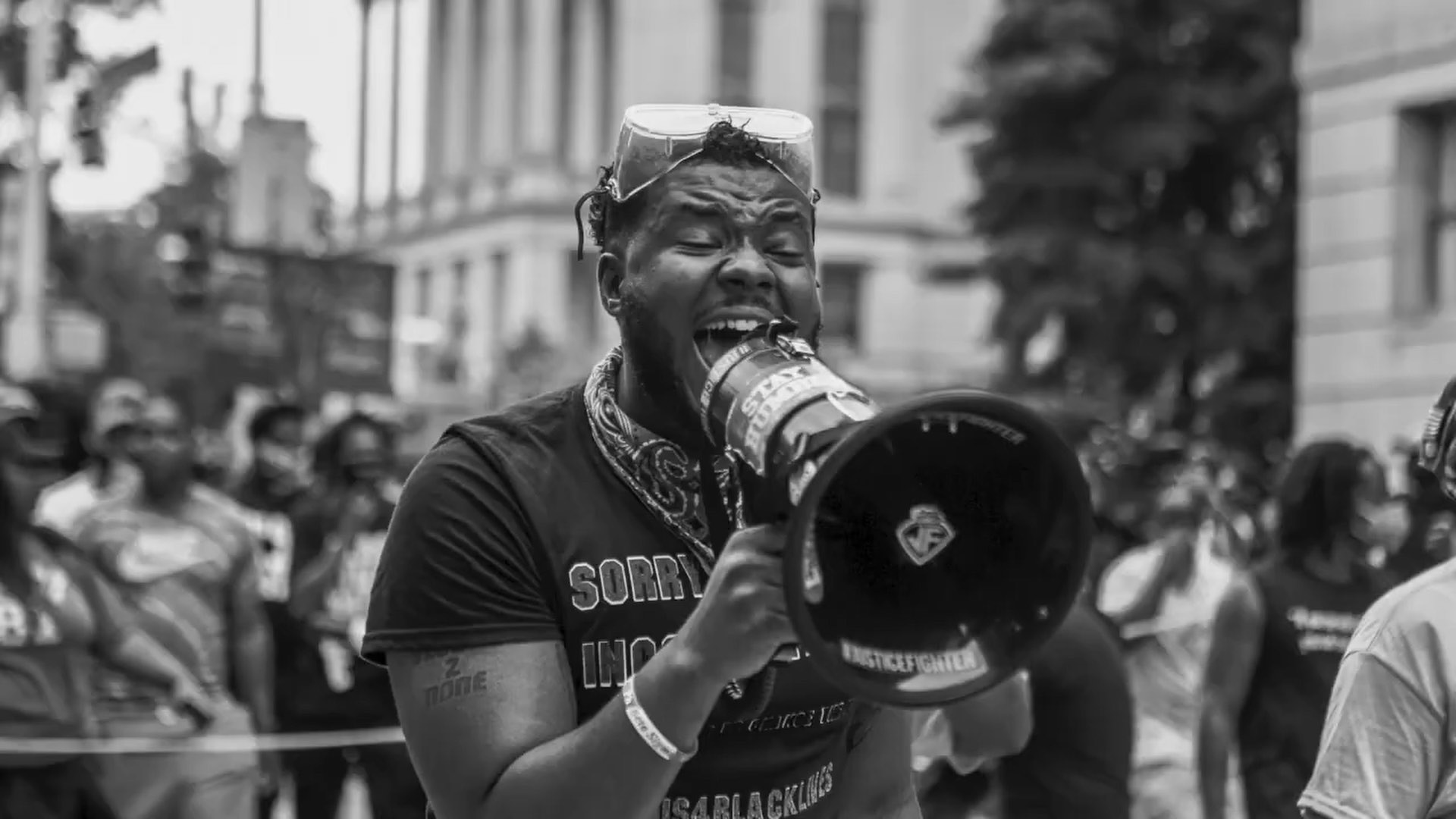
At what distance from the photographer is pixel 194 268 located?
21.4 m

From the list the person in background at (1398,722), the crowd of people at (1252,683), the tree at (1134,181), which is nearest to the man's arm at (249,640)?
the crowd of people at (1252,683)

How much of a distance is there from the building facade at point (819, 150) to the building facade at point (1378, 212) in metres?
47.7

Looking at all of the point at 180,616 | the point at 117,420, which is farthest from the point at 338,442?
the point at 180,616

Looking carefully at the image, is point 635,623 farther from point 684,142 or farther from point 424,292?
point 424,292

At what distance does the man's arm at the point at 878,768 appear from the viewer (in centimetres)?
310

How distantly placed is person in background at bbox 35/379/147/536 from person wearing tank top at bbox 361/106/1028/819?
22.7ft

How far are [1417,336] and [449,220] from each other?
229 feet

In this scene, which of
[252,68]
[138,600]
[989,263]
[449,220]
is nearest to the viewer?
[138,600]

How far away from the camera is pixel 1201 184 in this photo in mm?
29547

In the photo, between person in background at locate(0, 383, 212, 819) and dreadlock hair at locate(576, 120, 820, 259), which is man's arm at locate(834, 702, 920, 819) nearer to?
dreadlock hair at locate(576, 120, 820, 259)

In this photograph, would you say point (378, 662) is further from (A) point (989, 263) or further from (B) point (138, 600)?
(A) point (989, 263)

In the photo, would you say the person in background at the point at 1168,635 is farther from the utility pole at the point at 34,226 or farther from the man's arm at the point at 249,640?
the utility pole at the point at 34,226

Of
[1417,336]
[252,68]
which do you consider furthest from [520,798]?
[252,68]

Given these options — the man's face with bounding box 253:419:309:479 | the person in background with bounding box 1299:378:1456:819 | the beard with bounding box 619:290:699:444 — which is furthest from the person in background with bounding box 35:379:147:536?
the beard with bounding box 619:290:699:444
